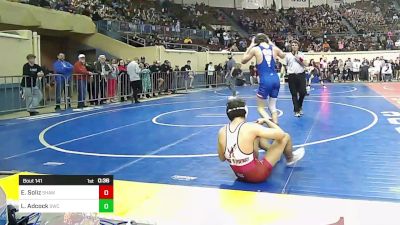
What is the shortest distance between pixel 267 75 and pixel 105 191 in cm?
575

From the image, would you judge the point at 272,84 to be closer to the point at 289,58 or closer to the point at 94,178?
the point at 289,58

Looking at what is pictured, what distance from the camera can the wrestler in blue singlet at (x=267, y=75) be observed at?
7.89 metres

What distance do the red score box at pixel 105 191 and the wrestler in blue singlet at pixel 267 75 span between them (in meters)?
5.64

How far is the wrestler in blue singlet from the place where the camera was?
25.9 ft

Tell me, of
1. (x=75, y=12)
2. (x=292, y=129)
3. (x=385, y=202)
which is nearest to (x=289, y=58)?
(x=292, y=129)

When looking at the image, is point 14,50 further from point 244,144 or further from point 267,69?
point 244,144

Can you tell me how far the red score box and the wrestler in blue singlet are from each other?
18.5 feet

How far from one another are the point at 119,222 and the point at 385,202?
8.09 feet

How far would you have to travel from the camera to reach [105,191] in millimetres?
2689

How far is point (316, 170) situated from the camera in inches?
213

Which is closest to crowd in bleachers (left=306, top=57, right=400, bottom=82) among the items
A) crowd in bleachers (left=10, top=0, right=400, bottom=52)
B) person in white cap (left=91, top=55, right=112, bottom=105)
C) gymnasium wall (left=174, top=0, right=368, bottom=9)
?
crowd in bleachers (left=10, top=0, right=400, bottom=52)

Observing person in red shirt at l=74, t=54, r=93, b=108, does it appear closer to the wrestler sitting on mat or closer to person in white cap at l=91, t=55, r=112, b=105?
person in white cap at l=91, t=55, r=112, b=105
